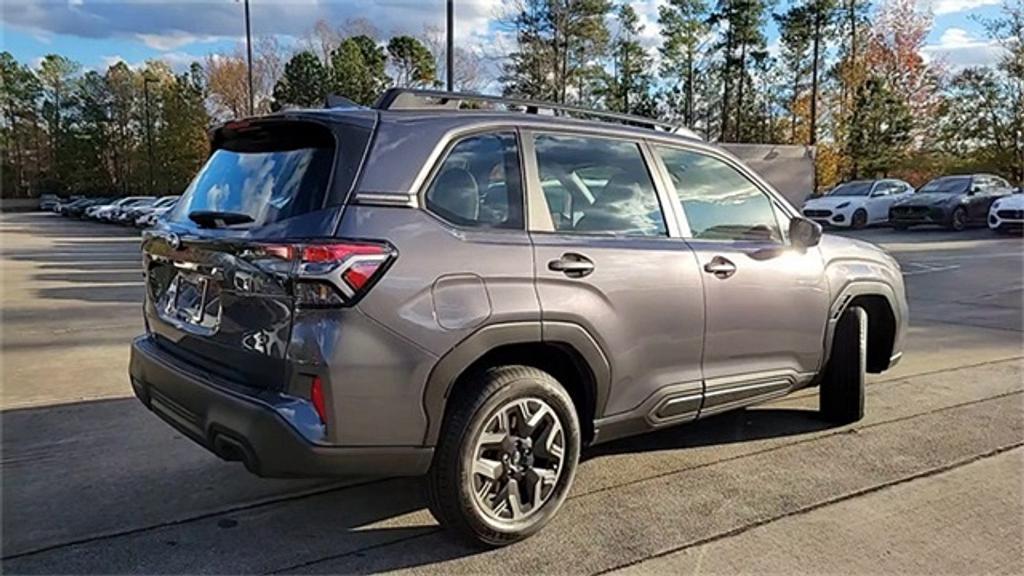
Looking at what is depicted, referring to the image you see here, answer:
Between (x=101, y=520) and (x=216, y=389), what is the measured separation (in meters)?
1.10

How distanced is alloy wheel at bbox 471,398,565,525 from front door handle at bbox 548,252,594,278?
21.9 inches

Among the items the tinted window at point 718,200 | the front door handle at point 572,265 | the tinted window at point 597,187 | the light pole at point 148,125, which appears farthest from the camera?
the light pole at point 148,125

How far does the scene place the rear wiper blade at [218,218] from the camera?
9.69 ft

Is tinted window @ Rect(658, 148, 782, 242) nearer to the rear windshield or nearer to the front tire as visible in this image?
the front tire

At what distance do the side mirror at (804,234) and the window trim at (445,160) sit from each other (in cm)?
186

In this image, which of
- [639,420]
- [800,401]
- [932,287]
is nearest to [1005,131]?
[932,287]

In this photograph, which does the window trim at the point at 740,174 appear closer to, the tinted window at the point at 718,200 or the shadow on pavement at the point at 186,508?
the tinted window at the point at 718,200

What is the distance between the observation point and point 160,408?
3266mm

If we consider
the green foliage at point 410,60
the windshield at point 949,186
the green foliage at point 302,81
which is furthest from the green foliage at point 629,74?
the windshield at point 949,186

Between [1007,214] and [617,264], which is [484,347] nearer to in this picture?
[617,264]

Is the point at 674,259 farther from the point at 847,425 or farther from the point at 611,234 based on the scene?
the point at 847,425

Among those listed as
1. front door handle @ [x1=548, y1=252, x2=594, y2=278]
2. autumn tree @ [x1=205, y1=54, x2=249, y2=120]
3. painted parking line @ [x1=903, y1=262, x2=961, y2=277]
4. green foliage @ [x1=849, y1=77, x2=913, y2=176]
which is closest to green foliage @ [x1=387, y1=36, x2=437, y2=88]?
autumn tree @ [x1=205, y1=54, x2=249, y2=120]

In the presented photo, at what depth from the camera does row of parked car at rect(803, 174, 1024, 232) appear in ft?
65.6

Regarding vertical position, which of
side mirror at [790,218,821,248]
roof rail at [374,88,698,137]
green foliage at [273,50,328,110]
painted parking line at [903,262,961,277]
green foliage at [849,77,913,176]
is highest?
green foliage at [273,50,328,110]
